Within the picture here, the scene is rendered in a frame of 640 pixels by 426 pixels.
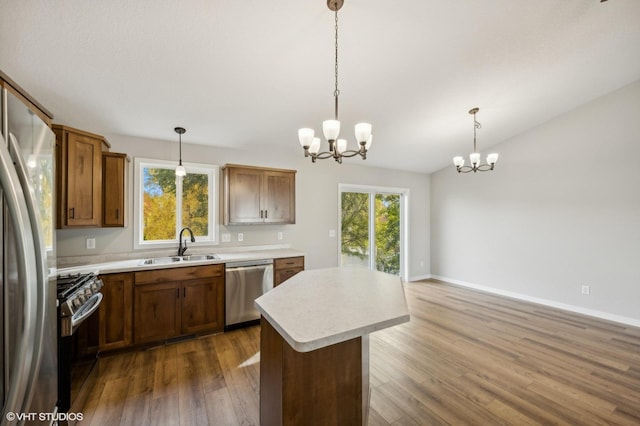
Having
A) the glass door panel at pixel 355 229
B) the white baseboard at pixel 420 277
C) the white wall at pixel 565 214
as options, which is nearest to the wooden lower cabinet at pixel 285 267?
the glass door panel at pixel 355 229

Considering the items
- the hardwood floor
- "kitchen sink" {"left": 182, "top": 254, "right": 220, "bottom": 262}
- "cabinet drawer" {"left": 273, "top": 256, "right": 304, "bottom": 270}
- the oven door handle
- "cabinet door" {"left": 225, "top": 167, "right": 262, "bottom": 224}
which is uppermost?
"cabinet door" {"left": 225, "top": 167, "right": 262, "bottom": 224}

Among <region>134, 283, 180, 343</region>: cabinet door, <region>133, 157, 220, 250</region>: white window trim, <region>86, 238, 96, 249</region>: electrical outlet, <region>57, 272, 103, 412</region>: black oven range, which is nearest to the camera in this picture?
<region>57, 272, 103, 412</region>: black oven range

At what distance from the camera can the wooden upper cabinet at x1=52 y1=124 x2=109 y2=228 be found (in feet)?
7.90

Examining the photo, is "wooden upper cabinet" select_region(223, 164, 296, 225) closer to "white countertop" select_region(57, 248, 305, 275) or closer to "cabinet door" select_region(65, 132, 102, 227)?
"white countertop" select_region(57, 248, 305, 275)

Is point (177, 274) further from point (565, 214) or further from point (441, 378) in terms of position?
point (565, 214)

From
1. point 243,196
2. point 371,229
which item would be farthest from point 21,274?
point 371,229

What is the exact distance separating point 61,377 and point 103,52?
2.37 metres

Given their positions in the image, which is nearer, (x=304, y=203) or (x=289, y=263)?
(x=289, y=263)

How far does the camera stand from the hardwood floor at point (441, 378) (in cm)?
191

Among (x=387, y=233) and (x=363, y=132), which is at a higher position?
(x=363, y=132)

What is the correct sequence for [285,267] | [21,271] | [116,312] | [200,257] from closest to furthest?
[21,271], [116,312], [200,257], [285,267]

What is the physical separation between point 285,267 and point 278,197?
1.04 m

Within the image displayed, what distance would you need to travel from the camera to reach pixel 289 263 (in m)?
3.66

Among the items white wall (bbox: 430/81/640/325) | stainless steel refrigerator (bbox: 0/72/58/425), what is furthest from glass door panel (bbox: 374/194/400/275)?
stainless steel refrigerator (bbox: 0/72/58/425)
